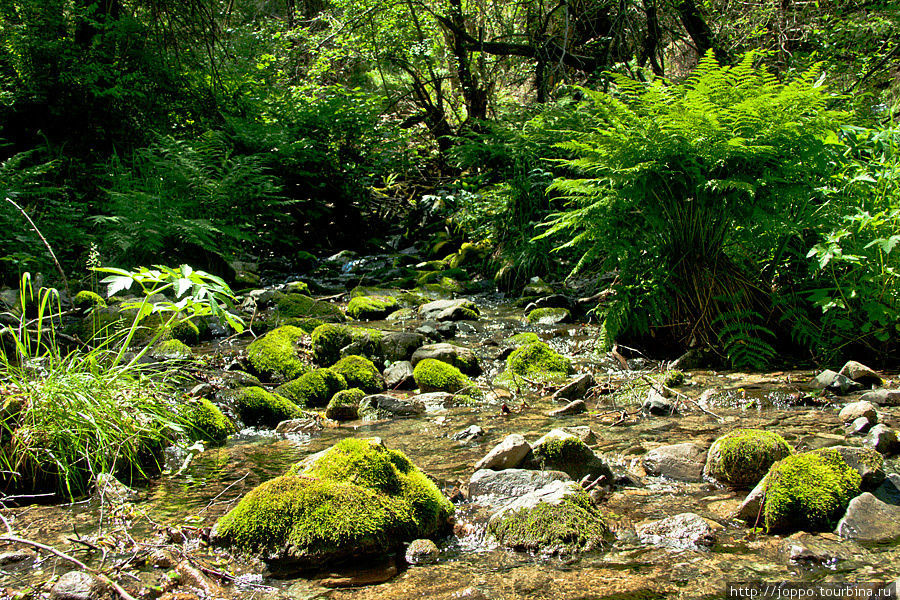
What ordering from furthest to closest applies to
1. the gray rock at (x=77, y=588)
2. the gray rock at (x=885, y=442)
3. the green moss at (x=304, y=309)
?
the green moss at (x=304, y=309) → the gray rock at (x=885, y=442) → the gray rock at (x=77, y=588)

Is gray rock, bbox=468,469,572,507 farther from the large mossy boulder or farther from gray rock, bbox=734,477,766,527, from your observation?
gray rock, bbox=734,477,766,527

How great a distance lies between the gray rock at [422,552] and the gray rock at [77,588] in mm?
991

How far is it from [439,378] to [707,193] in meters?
2.55

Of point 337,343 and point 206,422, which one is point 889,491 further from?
point 337,343

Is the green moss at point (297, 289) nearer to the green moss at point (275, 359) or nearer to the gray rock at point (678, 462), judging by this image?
the green moss at point (275, 359)

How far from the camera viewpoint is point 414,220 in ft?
43.0

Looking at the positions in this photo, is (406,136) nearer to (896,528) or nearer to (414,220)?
(414,220)

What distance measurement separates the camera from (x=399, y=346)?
5.75 meters

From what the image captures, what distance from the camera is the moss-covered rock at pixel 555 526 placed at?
87.8 inches

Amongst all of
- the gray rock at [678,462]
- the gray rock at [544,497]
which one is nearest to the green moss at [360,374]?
the gray rock at [678,462]

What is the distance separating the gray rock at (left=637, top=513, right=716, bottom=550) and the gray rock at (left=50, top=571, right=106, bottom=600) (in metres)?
1.85

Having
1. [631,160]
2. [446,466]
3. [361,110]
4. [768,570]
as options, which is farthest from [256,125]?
[768,570]

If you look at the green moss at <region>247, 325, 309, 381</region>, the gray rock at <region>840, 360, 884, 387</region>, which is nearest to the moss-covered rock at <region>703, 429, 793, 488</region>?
the gray rock at <region>840, 360, 884, 387</region>

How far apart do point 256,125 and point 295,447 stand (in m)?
9.67
